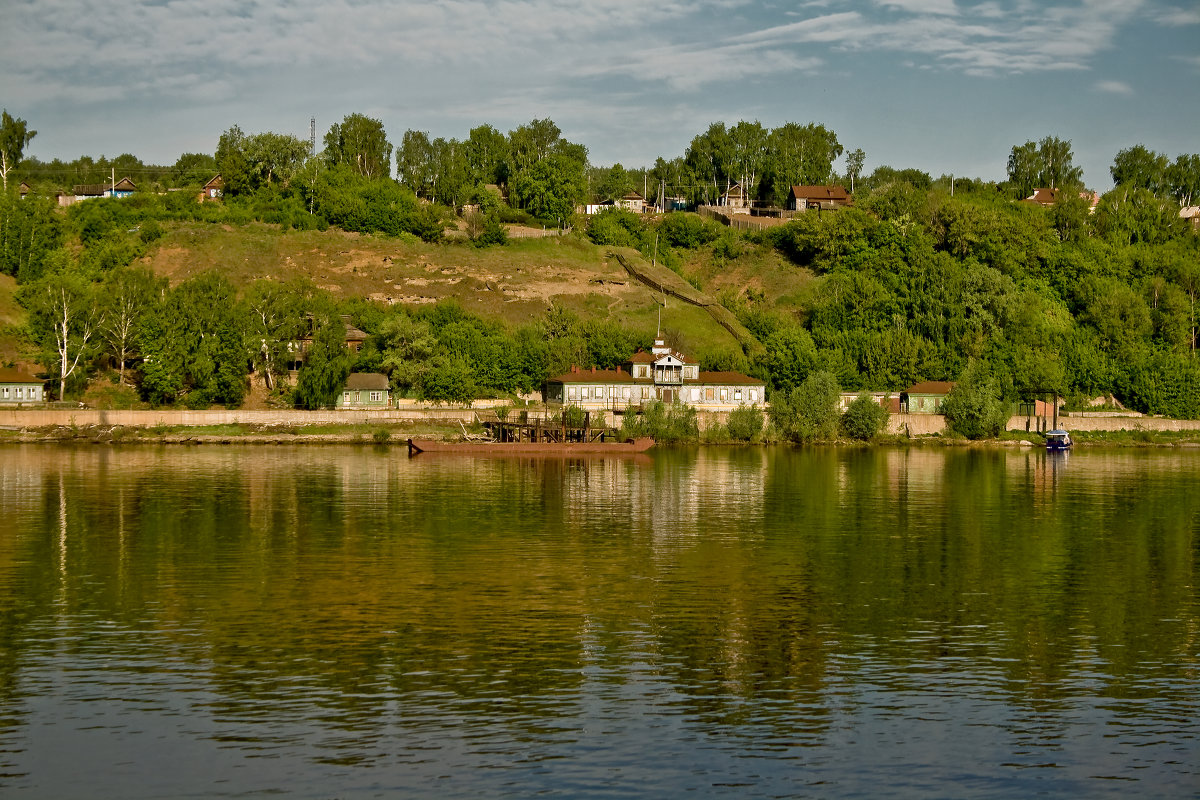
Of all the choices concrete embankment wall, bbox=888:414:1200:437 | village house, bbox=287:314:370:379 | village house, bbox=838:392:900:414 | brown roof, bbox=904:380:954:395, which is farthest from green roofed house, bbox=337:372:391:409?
concrete embankment wall, bbox=888:414:1200:437

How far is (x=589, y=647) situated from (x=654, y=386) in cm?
8209

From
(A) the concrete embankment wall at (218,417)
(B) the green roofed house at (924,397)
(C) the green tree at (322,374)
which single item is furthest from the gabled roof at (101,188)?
(B) the green roofed house at (924,397)

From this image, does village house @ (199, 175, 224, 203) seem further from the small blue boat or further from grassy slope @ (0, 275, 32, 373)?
the small blue boat

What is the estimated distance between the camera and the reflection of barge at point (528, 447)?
95188 millimetres

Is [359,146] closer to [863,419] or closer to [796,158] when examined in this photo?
[796,158]

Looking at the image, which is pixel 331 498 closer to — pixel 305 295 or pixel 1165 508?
pixel 1165 508

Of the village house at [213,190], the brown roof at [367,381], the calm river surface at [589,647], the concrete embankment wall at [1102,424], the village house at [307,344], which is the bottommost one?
the calm river surface at [589,647]

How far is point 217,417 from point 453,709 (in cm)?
7927

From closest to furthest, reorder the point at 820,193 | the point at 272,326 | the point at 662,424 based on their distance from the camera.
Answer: the point at 662,424
the point at 272,326
the point at 820,193

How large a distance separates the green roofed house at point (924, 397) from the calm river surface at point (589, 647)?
171ft

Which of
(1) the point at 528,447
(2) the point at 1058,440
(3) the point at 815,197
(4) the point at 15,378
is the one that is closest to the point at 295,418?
(1) the point at 528,447

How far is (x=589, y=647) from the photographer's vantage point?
32750 millimetres

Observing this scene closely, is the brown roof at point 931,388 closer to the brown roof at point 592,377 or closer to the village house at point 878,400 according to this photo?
the village house at point 878,400

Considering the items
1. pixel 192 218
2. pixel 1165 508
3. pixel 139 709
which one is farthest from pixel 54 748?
pixel 192 218
